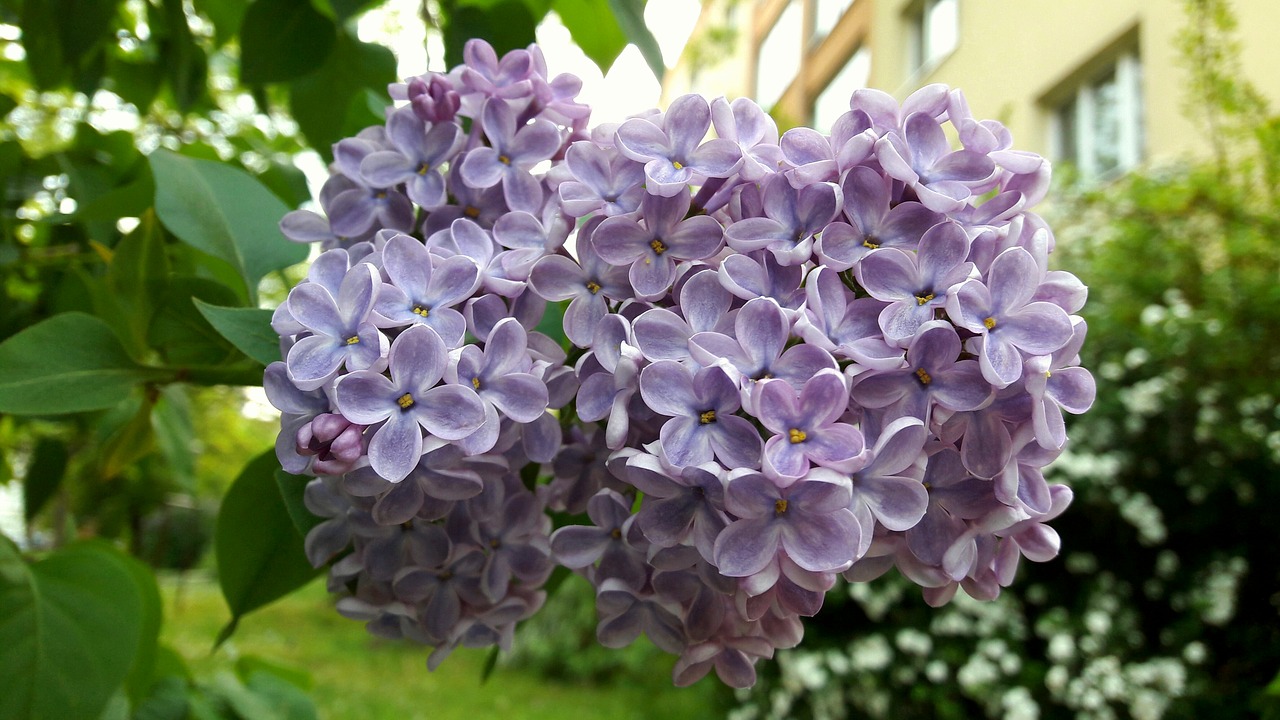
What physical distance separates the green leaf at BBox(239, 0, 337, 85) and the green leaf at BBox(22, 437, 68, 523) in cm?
64

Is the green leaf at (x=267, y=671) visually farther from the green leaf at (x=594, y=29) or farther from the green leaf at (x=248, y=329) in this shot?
the green leaf at (x=594, y=29)

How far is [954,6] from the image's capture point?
6355 mm

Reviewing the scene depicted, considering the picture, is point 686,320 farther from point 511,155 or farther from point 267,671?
point 267,671

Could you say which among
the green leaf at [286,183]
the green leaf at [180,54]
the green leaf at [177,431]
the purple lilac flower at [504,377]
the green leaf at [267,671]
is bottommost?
the green leaf at [267,671]

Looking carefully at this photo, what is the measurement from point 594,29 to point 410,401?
A: 0.67 m

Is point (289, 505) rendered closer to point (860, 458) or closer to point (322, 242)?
point (322, 242)

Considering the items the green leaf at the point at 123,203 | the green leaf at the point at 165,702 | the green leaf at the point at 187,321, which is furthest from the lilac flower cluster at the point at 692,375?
the green leaf at the point at 165,702

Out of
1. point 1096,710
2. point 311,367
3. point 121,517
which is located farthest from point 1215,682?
point 311,367

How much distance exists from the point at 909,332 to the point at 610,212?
173mm

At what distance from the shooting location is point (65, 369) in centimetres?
66

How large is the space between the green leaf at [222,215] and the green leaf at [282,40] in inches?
6.5

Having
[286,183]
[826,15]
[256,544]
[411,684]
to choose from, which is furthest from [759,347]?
[826,15]

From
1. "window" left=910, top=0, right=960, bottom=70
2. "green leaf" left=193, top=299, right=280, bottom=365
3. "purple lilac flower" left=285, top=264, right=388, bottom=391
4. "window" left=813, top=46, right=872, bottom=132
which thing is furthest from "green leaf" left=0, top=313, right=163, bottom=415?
"window" left=813, top=46, right=872, bottom=132

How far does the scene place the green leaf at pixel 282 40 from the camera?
861mm
